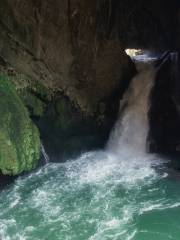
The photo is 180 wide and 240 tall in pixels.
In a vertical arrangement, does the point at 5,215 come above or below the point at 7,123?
below

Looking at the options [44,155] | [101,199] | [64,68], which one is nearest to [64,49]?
[64,68]

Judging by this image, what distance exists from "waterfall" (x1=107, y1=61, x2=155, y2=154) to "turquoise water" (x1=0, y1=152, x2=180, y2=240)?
1038mm

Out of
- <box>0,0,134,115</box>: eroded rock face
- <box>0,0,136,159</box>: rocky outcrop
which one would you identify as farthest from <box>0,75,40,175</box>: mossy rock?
<box>0,0,134,115</box>: eroded rock face

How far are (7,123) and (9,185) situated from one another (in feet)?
6.43

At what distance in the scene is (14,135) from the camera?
37.4ft

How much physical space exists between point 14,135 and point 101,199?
2597mm

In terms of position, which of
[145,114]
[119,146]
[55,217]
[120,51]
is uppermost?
[120,51]

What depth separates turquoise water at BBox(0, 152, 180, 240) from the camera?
32.4ft

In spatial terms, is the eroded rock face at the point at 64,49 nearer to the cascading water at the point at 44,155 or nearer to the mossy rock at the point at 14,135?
the mossy rock at the point at 14,135

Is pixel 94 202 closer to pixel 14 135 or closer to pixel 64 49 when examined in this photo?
pixel 14 135

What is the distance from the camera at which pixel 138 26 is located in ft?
67.7

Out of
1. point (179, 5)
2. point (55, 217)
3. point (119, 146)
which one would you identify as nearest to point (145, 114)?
point (119, 146)

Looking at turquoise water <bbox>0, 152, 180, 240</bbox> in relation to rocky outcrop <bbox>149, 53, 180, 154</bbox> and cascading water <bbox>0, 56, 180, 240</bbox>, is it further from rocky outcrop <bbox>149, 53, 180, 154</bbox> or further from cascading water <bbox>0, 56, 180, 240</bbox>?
rocky outcrop <bbox>149, 53, 180, 154</bbox>

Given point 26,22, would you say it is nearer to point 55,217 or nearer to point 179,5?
point 55,217
